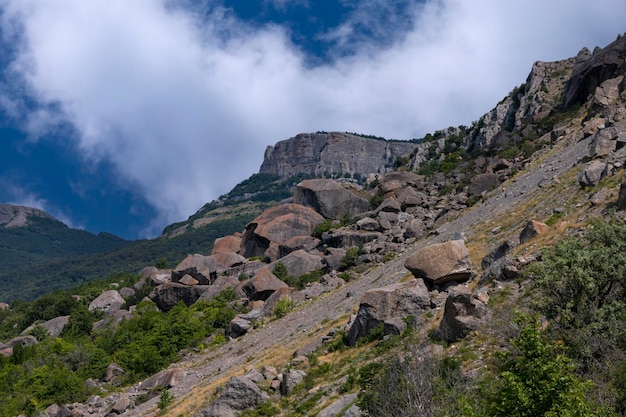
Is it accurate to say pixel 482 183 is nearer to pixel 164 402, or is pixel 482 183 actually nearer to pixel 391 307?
pixel 391 307

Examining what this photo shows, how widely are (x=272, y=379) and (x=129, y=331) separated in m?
34.7

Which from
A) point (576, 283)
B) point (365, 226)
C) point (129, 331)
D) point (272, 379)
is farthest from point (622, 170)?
point (129, 331)

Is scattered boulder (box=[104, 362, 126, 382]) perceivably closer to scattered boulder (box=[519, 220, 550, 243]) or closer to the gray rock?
the gray rock

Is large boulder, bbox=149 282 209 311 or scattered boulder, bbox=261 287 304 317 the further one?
large boulder, bbox=149 282 209 311

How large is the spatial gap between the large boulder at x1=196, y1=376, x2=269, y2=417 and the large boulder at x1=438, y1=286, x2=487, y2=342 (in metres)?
9.18

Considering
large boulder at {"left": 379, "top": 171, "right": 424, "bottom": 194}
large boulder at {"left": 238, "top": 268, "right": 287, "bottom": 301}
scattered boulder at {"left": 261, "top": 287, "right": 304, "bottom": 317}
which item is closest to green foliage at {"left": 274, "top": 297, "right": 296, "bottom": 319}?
scattered boulder at {"left": 261, "top": 287, "right": 304, "bottom": 317}

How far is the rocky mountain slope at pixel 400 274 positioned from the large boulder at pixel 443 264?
63 millimetres

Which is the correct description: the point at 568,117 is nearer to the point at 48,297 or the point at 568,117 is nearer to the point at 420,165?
the point at 420,165

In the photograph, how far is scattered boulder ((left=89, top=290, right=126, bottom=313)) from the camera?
7019 cm

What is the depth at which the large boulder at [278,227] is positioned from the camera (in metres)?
74.3

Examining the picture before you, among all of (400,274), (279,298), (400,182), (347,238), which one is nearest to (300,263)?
(347,238)

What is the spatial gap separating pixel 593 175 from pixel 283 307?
26.1 metres

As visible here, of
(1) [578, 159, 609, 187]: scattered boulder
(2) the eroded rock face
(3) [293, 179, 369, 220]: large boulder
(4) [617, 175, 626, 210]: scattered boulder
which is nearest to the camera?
(4) [617, 175, 626, 210]: scattered boulder

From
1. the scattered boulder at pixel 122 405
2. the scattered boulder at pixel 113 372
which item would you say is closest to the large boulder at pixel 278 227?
the scattered boulder at pixel 113 372
